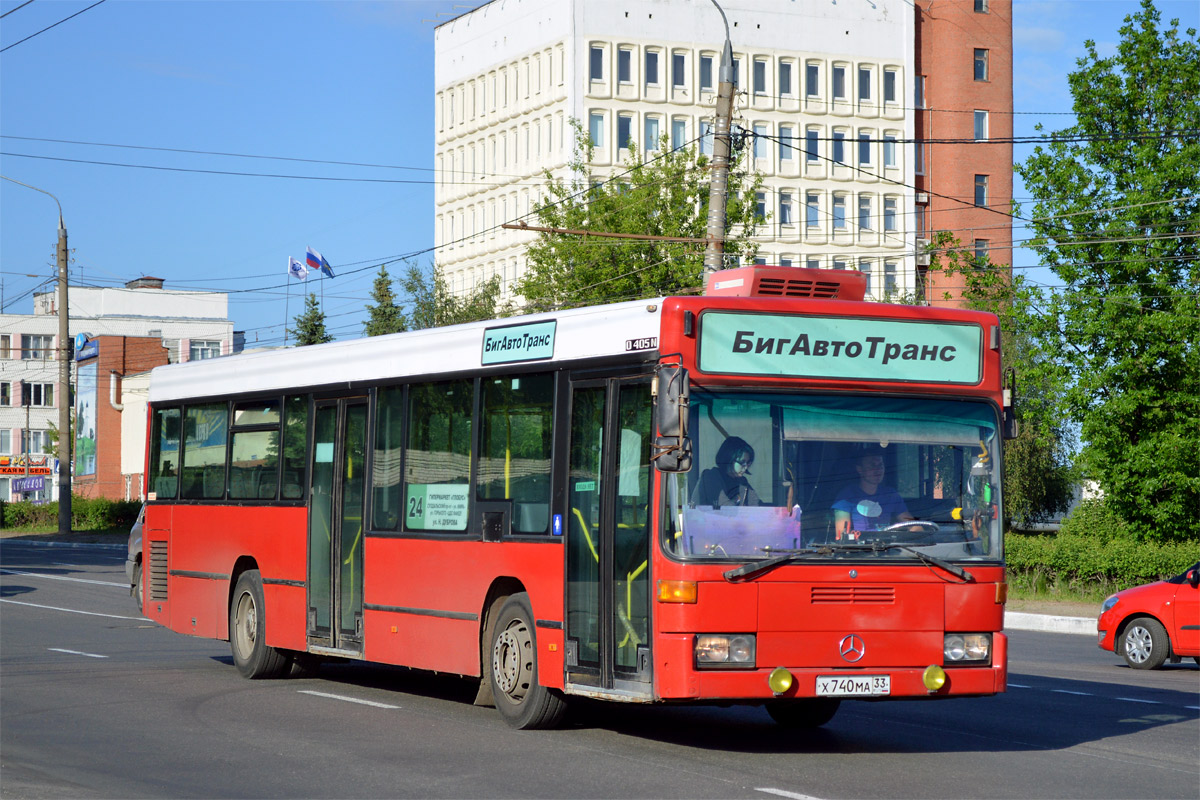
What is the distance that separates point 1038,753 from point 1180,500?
2449 cm

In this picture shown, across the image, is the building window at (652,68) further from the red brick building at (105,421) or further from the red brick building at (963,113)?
the red brick building at (105,421)

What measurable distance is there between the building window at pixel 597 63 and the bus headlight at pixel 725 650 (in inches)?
3037

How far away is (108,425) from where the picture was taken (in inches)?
4087

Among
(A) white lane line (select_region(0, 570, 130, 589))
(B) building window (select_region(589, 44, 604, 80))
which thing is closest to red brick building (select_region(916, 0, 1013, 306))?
(B) building window (select_region(589, 44, 604, 80))

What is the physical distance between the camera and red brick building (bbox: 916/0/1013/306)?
310 ft

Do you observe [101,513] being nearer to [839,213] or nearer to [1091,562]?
[839,213]

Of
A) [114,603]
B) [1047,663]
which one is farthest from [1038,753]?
[114,603]

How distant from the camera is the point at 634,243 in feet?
143

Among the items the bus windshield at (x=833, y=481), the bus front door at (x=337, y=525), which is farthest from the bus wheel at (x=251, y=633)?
the bus windshield at (x=833, y=481)

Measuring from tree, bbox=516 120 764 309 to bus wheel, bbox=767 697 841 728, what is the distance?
29829 mm

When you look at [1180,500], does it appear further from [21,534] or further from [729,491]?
[21,534]

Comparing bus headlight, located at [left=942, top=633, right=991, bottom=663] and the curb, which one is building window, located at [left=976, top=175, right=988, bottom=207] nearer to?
the curb

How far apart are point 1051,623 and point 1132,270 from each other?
1013 centimetres

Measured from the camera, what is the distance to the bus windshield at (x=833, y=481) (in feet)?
34.1
